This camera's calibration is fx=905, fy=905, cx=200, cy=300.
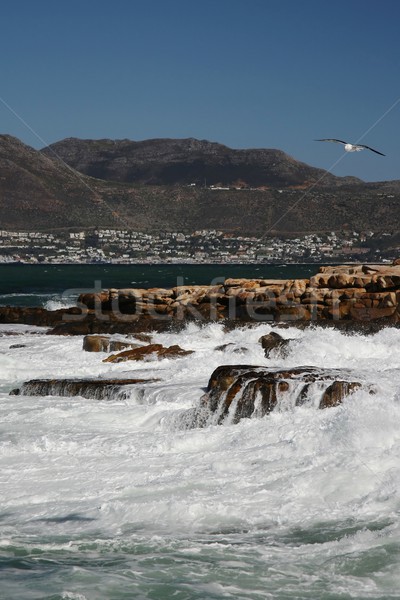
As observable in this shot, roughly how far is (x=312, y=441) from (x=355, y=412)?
115 centimetres

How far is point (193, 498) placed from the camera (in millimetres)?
12219

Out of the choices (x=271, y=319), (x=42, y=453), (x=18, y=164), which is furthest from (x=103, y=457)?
(x=18, y=164)

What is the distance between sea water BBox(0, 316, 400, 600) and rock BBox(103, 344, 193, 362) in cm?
375

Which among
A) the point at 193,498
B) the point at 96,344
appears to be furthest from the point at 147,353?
the point at 193,498

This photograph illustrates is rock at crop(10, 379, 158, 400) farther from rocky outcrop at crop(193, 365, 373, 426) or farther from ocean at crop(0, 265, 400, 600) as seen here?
rocky outcrop at crop(193, 365, 373, 426)

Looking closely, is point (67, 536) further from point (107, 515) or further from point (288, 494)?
point (288, 494)

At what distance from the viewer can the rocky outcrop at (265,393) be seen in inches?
642

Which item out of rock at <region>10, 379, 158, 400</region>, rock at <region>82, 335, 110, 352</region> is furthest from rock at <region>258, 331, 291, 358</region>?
rock at <region>10, 379, 158, 400</region>

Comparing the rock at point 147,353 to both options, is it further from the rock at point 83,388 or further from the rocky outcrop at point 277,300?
the rocky outcrop at point 277,300

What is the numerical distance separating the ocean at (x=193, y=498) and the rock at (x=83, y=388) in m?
0.22

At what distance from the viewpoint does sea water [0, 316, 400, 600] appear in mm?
9625

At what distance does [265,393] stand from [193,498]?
456 centimetres

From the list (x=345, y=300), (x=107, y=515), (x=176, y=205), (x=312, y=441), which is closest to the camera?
(x=107, y=515)

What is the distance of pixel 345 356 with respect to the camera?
79.2 feet
